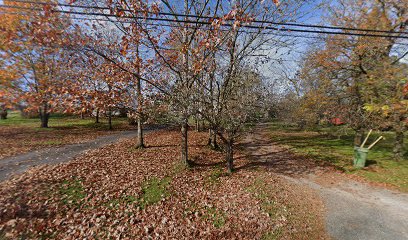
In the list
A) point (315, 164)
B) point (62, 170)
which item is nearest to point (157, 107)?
point (62, 170)

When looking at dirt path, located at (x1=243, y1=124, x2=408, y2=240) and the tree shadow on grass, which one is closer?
dirt path, located at (x1=243, y1=124, x2=408, y2=240)

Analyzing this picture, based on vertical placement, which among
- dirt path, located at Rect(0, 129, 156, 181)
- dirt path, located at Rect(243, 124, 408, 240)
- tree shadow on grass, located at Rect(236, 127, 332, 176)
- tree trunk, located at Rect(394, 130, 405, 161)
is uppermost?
tree trunk, located at Rect(394, 130, 405, 161)

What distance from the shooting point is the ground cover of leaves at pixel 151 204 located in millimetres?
3904

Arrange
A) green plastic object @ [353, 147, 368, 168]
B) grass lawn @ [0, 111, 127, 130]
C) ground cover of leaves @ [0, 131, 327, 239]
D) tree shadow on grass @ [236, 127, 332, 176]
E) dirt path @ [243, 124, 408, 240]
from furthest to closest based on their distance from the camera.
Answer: grass lawn @ [0, 111, 127, 130] → tree shadow on grass @ [236, 127, 332, 176] → green plastic object @ [353, 147, 368, 168] → dirt path @ [243, 124, 408, 240] → ground cover of leaves @ [0, 131, 327, 239]

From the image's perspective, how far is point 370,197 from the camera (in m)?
5.75

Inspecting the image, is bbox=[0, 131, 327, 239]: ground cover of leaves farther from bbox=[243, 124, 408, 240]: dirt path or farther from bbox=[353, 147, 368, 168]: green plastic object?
bbox=[353, 147, 368, 168]: green plastic object

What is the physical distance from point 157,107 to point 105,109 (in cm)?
161

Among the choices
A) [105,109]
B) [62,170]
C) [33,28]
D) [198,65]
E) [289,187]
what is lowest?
[289,187]

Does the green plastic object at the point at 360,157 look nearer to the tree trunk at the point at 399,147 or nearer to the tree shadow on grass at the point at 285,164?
the tree shadow on grass at the point at 285,164

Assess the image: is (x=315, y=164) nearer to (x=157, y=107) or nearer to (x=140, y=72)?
(x=157, y=107)

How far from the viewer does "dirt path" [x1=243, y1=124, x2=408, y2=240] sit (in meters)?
4.10

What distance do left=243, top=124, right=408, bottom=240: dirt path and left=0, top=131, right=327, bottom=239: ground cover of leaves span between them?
1.53 feet

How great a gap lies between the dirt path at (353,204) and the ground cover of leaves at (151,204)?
0.47 m

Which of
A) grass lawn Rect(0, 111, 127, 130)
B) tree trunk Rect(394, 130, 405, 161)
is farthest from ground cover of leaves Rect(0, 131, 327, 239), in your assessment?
grass lawn Rect(0, 111, 127, 130)
